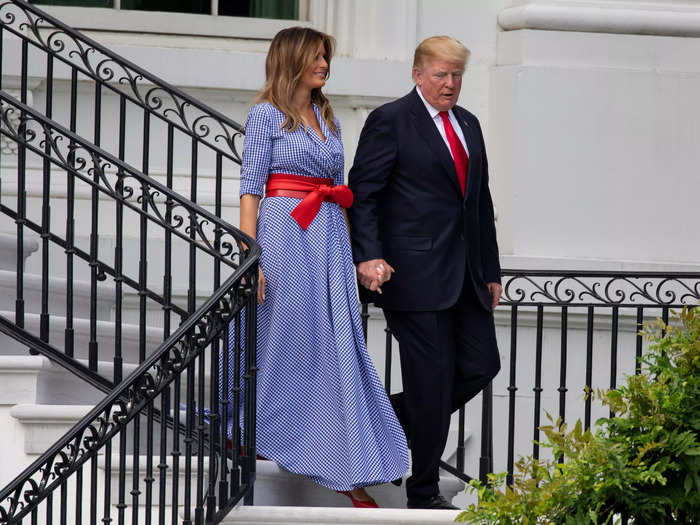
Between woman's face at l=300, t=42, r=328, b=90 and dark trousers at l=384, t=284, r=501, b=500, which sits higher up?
woman's face at l=300, t=42, r=328, b=90

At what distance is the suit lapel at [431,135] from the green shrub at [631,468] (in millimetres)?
1634

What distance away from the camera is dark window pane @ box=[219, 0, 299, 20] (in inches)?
359

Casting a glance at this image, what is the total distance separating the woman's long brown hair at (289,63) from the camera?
19.1 ft

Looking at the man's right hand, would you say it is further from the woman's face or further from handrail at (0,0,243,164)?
handrail at (0,0,243,164)

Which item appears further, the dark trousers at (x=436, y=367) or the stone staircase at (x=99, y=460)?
the dark trousers at (x=436, y=367)

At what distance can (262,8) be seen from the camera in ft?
30.0

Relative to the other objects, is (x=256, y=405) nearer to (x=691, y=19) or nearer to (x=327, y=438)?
(x=327, y=438)

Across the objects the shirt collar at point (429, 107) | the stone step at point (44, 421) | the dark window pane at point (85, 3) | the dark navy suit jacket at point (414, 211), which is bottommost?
the stone step at point (44, 421)

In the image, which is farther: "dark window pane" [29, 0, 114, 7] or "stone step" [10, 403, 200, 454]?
"dark window pane" [29, 0, 114, 7]

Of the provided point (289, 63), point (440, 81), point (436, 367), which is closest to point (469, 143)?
point (440, 81)

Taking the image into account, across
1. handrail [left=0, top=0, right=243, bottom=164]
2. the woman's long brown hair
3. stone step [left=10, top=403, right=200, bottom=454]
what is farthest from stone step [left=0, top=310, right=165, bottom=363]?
the woman's long brown hair

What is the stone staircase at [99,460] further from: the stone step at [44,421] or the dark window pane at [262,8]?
the dark window pane at [262,8]

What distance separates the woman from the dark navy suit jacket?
0.14 meters

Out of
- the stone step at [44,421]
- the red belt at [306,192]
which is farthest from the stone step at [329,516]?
the red belt at [306,192]
